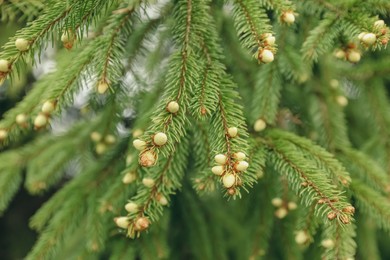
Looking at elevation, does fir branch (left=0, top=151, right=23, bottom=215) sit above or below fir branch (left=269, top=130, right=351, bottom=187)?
below

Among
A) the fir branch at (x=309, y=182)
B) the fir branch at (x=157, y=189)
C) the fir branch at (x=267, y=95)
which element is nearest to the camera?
the fir branch at (x=309, y=182)

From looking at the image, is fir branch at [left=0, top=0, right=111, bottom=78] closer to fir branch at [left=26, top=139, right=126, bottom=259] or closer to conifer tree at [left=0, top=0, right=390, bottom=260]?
conifer tree at [left=0, top=0, right=390, bottom=260]

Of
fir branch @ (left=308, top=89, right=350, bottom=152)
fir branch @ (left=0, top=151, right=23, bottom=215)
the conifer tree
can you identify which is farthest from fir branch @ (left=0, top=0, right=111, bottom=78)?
fir branch @ (left=308, top=89, right=350, bottom=152)

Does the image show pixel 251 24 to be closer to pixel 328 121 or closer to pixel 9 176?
pixel 328 121

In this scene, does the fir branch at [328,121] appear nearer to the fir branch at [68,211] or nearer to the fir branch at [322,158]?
the fir branch at [322,158]

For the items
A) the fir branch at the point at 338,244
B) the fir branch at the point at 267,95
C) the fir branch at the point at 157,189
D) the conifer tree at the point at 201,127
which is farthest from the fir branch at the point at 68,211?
the fir branch at the point at 338,244

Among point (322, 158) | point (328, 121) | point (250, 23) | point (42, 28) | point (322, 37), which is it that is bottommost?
point (328, 121)

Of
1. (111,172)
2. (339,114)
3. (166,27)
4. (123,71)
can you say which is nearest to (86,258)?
(111,172)

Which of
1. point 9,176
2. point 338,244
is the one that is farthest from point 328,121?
point 9,176

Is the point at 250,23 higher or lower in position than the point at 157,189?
higher

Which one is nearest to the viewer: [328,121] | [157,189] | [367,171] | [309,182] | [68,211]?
[309,182]
